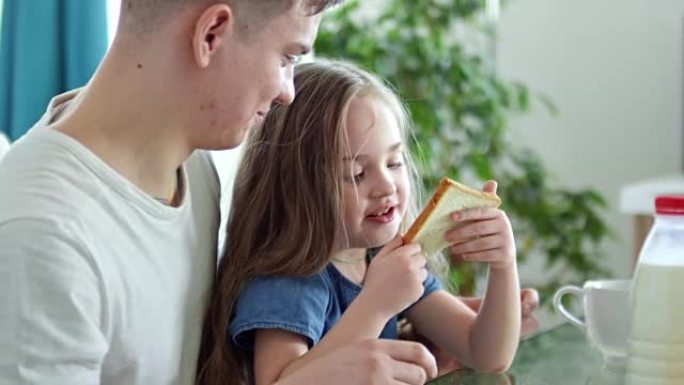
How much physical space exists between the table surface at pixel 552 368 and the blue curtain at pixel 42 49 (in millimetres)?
732

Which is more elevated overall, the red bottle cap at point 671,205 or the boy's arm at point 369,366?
the red bottle cap at point 671,205

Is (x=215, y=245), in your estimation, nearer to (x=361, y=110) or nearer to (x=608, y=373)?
(x=361, y=110)

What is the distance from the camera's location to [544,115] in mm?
4012

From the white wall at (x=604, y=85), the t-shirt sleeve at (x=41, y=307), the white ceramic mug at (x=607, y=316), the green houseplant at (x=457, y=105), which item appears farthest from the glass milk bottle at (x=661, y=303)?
the white wall at (x=604, y=85)

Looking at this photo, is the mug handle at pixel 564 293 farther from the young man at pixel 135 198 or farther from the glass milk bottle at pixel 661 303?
the young man at pixel 135 198

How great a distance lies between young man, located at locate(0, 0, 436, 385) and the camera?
33.2 inches

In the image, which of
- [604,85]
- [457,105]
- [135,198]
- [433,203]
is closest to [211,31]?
[135,198]

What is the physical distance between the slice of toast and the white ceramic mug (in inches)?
7.5

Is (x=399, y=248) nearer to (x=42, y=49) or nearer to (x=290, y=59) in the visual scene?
(x=290, y=59)

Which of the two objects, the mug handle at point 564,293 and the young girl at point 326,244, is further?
the mug handle at point 564,293

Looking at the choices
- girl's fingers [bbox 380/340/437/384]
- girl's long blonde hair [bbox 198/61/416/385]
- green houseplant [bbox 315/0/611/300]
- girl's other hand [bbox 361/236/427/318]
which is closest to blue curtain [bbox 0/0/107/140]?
girl's long blonde hair [bbox 198/61/416/385]

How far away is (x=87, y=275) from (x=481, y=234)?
1.45 feet

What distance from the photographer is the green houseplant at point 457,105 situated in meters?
2.68

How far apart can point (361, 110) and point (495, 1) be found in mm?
2504
